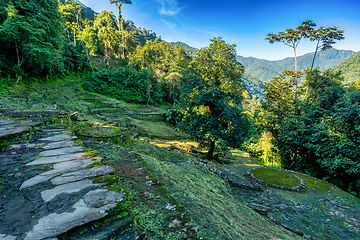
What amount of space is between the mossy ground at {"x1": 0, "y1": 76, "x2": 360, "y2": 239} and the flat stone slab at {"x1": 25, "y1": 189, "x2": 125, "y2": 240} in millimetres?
100

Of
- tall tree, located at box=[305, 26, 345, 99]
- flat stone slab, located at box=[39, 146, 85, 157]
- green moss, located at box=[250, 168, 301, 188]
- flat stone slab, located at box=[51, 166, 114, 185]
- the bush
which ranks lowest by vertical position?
green moss, located at box=[250, 168, 301, 188]

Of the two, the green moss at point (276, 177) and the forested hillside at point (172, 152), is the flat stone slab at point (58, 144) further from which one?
the green moss at point (276, 177)

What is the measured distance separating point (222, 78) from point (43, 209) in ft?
31.0

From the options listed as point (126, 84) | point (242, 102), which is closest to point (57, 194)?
point (242, 102)

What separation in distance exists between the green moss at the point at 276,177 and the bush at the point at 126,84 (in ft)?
61.0

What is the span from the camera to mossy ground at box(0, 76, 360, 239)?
164 centimetres

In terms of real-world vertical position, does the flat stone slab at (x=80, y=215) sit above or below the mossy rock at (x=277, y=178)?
above

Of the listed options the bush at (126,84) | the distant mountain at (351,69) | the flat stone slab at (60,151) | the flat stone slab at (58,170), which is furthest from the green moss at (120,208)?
the distant mountain at (351,69)

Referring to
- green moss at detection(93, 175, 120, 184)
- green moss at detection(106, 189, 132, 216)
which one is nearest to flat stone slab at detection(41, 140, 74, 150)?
green moss at detection(93, 175, 120, 184)

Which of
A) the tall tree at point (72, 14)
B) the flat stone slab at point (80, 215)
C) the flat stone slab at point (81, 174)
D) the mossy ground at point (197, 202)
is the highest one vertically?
the tall tree at point (72, 14)

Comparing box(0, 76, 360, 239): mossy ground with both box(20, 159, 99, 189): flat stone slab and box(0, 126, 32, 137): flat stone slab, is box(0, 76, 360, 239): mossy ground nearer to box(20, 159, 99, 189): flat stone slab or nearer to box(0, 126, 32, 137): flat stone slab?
box(20, 159, 99, 189): flat stone slab

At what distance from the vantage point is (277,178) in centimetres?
809

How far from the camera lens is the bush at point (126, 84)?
69.6ft

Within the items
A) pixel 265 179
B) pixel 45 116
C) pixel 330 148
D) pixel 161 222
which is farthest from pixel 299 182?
pixel 45 116
